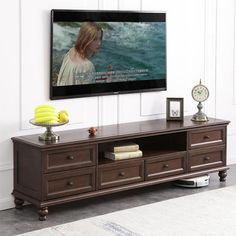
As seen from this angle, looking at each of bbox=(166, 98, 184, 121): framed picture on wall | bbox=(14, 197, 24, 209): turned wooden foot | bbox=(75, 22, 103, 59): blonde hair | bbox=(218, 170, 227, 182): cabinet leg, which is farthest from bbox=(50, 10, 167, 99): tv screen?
bbox=(218, 170, 227, 182): cabinet leg

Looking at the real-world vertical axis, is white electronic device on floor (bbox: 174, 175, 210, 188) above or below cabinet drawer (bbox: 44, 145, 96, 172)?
below

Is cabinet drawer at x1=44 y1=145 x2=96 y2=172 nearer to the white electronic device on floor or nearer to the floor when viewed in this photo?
the floor

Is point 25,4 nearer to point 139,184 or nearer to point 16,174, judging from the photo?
point 16,174

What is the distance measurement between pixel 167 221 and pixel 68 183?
0.82 metres

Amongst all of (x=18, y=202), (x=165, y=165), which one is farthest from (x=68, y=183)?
(x=165, y=165)

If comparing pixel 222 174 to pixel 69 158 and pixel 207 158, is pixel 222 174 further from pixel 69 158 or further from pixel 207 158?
pixel 69 158

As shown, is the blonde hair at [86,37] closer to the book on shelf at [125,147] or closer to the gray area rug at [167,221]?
the book on shelf at [125,147]

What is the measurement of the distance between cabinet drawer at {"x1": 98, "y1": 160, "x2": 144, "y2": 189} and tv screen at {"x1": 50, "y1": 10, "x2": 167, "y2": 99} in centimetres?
67

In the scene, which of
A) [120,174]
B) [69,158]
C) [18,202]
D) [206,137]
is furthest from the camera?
[206,137]

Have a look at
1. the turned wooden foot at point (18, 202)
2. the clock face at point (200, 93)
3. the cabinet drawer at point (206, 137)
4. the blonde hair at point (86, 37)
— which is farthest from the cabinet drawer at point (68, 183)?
the clock face at point (200, 93)

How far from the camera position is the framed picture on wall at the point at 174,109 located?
19.6ft

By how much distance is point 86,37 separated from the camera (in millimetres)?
5492

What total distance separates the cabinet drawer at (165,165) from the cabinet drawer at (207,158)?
11 centimetres

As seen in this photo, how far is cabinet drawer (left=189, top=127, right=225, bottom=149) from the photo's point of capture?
5.86m
